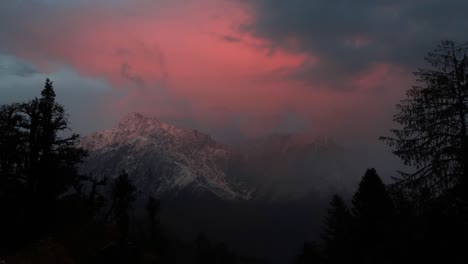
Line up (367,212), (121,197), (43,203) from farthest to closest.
→ (121,197) → (367,212) → (43,203)

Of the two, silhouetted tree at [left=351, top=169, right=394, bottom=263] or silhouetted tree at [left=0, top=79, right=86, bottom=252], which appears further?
silhouetted tree at [left=351, top=169, right=394, bottom=263]

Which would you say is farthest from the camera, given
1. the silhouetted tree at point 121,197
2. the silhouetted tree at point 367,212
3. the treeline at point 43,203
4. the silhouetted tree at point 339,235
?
the silhouetted tree at point 339,235

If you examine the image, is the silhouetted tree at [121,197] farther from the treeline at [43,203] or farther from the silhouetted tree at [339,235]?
the silhouetted tree at [339,235]

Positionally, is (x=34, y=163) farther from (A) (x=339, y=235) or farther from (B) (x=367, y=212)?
(A) (x=339, y=235)

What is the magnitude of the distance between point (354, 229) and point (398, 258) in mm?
34404

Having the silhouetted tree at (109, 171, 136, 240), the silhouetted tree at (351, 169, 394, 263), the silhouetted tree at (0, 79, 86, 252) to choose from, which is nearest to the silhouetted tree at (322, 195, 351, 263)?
the silhouetted tree at (351, 169, 394, 263)

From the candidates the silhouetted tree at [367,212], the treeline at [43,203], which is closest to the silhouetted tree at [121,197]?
the treeline at [43,203]

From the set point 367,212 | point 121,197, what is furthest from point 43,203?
point 367,212

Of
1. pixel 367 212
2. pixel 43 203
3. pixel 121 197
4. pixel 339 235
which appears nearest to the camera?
pixel 43 203

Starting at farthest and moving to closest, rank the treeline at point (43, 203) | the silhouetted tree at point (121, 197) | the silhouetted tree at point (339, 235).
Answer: the silhouetted tree at point (339, 235)
the silhouetted tree at point (121, 197)
the treeline at point (43, 203)

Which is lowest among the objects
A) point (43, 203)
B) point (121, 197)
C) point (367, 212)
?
point (43, 203)

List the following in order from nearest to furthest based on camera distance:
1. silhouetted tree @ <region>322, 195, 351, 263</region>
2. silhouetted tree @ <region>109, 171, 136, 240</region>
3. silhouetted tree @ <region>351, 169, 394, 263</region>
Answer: silhouetted tree @ <region>351, 169, 394, 263</region>
silhouetted tree @ <region>109, 171, 136, 240</region>
silhouetted tree @ <region>322, 195, 351, 263</region>

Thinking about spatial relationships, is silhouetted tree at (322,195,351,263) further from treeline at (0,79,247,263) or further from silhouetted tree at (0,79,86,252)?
silhouetted tree at (0,79,86,252)

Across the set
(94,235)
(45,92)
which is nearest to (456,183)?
(94,235)
